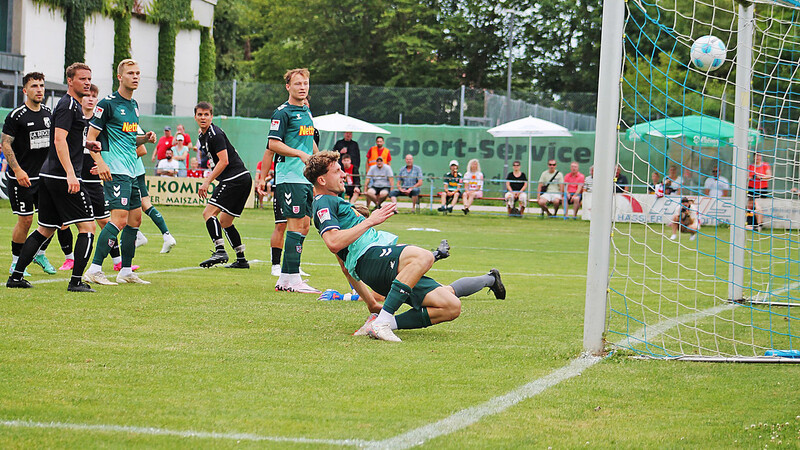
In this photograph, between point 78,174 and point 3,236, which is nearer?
point 78,174

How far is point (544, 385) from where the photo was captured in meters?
5.14

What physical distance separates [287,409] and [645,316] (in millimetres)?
4562

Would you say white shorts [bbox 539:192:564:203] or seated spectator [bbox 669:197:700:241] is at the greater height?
white shorts [bbox 539:192:564:203]

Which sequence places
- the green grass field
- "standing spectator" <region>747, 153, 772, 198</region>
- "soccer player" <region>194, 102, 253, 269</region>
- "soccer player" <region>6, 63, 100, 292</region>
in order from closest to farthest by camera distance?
the green grass field < "soccer player" <region>6, 63, 100, 292</region> < "standing spectator" <region>747, 153, 772, 198</region> < "soccer player" <region>194, 102, 253, 269</region>

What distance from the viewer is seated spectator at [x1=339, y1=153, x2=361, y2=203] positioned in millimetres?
24594

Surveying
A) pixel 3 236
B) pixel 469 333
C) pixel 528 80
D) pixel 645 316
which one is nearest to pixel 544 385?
pixel 469 333

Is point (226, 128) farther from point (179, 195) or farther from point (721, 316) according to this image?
point (721, 316)

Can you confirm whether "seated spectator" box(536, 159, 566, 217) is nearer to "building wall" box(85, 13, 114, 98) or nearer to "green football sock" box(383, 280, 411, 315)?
"building wall" box(85, 13, 114, 98)

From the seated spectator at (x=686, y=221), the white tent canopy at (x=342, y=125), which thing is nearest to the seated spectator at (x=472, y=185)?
the white tent canopy at (x=342, y=125)

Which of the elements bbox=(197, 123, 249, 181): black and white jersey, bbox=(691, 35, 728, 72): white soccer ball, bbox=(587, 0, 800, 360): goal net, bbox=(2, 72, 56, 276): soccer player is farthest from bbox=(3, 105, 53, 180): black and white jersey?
bbox=(691, 35, 728, 72): white soccer ball

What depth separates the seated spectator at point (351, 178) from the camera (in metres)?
24.6

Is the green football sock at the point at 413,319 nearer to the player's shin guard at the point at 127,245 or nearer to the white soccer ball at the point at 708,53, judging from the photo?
the player's shin guard at the point at 127,245

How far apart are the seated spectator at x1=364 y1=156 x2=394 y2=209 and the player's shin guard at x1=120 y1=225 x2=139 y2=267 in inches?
Answer: 597

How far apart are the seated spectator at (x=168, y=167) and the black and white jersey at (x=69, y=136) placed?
17.6m
